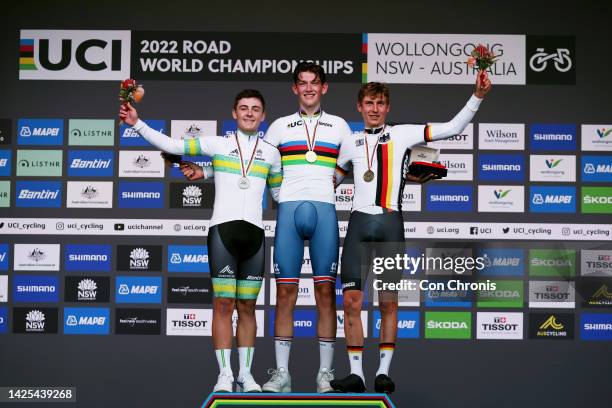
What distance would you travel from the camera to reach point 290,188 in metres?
4.08

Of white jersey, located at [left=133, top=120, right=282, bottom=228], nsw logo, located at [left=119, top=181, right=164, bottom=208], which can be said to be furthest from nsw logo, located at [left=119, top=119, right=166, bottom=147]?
white jersey, located at [left=133, top=120, right=282, bottom=228]

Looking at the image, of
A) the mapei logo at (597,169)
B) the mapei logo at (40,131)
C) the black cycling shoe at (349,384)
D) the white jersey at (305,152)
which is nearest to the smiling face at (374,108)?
the white jersey at (305,152)

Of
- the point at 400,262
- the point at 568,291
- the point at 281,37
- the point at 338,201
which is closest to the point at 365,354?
the point at 338,201

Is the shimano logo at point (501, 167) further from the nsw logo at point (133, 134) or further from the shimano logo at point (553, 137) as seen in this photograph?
the nsw logo at point (133, 134)

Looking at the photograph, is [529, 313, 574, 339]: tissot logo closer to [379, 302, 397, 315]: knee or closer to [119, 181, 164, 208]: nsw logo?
[379, 302, 397, 315]: knee

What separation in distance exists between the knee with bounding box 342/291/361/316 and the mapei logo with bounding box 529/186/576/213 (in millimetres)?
2251

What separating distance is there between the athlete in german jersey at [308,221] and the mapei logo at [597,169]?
8.05 ft

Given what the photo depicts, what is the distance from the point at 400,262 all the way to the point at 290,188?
2.13 ft

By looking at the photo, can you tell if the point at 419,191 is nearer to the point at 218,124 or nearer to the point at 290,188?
the point at 218,124

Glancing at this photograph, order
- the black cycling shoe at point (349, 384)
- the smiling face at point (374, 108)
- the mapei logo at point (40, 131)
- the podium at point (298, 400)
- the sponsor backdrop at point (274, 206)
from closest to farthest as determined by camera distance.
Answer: the podium at point (298, 400), the black cycling shoe at point (349, 384), the smiling face at point (374, 108), the sponsor backdrop at point (274, 206), the mapei logo at point (40, 131)

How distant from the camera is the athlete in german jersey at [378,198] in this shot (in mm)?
4020

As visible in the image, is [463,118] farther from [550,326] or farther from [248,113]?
[550,326]

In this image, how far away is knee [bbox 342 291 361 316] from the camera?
159 inches

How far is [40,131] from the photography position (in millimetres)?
5883
